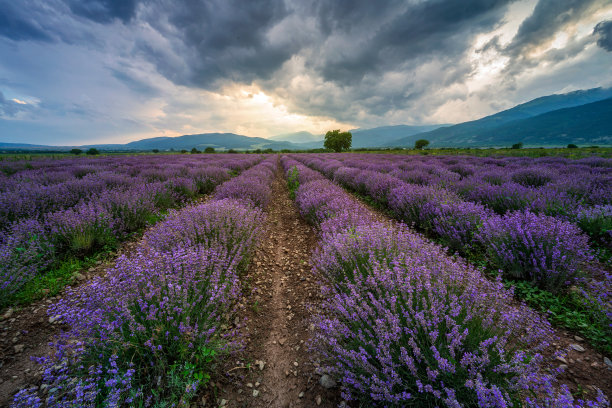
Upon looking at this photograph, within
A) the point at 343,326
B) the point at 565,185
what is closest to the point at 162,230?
the point at 343,326

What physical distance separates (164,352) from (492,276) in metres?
4.00

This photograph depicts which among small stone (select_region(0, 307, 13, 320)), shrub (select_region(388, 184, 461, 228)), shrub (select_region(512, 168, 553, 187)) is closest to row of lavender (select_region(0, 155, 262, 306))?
small stone (select_region(0, 307, 13, 320))

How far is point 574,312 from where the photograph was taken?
7.44 feet

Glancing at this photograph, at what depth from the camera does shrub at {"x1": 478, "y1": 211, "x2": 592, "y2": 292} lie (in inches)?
98.3

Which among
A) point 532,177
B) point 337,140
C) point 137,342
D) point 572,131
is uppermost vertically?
point 572,131

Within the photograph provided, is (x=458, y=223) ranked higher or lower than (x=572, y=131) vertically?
lower

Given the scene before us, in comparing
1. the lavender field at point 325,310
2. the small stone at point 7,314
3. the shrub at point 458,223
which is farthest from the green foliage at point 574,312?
the small stone at point 7,314

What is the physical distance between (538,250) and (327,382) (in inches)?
116

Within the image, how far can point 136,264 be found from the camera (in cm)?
196

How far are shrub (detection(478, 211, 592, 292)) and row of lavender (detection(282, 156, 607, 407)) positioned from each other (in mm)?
1144

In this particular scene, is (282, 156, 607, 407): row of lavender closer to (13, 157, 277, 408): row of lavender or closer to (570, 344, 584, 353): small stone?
(570, 344, 584, 353): small stone

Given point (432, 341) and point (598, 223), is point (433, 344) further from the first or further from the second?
point (598, 223)

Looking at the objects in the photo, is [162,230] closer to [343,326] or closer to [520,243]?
[343,326]

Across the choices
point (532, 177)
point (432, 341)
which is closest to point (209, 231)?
point (432, 341)
